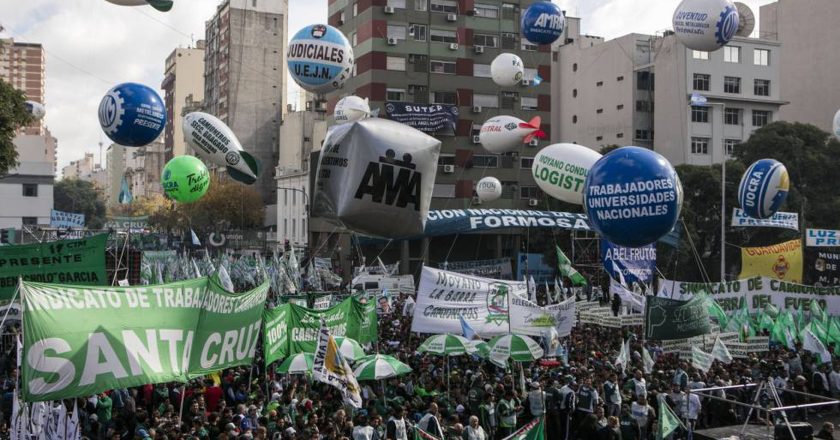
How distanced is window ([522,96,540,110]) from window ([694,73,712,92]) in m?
10.2

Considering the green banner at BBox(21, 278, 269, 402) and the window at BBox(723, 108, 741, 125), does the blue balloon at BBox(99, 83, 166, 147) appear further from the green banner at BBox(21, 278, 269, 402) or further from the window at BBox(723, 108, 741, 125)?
the window at BBox(723, 108, 741, 125)

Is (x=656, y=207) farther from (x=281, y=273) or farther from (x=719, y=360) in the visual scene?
(x=281, y=273)

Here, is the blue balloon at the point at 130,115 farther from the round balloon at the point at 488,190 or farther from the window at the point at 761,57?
the window at the point at 761,57

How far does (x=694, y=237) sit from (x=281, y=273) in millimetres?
21953

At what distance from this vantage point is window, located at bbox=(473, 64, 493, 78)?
58.3m

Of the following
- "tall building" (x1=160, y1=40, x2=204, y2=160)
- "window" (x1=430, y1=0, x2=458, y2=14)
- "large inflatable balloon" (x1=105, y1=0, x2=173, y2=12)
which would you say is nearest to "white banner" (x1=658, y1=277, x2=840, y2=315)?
"large inflatable balloon" (x1=105, y1=0, x2=173, y2=12)

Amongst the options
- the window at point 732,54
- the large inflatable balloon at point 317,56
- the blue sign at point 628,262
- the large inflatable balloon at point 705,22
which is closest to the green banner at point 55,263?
the large inflatable balloon at point 317,56

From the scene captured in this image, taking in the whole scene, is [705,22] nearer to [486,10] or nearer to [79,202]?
[486,10]

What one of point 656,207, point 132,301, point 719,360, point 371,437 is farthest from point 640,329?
point 132,301

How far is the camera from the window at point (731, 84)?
197 feet

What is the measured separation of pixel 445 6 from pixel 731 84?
19.5m

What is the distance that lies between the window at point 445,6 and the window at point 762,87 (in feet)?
67.9

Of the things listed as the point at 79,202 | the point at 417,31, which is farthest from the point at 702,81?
the point at 79,202

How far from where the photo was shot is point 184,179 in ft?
81.5
